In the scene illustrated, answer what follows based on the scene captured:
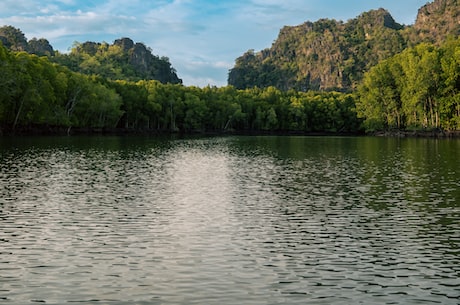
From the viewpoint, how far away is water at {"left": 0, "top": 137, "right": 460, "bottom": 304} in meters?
15.9

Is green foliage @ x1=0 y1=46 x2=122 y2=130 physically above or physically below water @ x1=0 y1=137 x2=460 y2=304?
above

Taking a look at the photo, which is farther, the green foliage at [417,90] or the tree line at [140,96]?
the green foliage at [417,90]

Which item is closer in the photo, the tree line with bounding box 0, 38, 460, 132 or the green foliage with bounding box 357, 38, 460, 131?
the tree line with bounding box 0, 38, 460, 132

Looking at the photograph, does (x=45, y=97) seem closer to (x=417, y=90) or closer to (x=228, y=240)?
(x=417, y=90)

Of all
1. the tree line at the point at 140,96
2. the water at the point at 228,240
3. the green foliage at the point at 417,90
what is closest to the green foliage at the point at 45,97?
the tree line at the point at 140,96

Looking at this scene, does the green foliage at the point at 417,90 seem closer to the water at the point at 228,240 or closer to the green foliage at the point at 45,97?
the green foliage at the point at 45,97

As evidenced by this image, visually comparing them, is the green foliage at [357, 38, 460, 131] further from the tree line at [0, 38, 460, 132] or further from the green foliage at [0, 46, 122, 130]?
the green foliage at [0, 46, 122, 130]

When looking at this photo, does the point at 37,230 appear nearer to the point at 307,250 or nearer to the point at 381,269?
the point at 307,250

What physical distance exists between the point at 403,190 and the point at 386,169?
52.0 feet

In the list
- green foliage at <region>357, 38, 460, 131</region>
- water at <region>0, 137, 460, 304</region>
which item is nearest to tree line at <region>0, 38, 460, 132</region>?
green foliage at <region>357, 38, 460, 131</region>

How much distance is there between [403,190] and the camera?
3800 cm

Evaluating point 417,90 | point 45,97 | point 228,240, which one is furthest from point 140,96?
point 228,240

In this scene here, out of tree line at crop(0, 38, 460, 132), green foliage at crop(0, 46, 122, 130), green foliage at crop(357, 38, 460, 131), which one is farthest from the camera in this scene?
green foliage at crop(357, 38, 460, 131)

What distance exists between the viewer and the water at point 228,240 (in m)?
15.9
